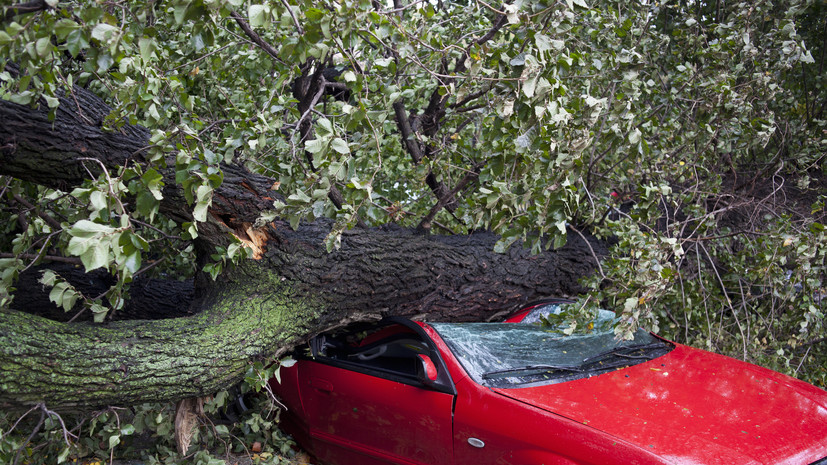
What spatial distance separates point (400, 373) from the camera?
3.70 metres

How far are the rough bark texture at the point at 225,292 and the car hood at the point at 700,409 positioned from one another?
5.09 ft

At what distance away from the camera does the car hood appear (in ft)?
8.85

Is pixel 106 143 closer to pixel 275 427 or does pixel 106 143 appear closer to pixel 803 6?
pixel 275 427

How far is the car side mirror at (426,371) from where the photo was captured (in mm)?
3453

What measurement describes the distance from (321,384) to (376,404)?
563 mm

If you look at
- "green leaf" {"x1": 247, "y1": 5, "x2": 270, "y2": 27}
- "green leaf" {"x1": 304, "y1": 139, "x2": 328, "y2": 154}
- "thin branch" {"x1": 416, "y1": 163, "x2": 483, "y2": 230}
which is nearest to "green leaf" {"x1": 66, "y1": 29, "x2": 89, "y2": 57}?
"green leaf" {"x1": 247, "y1": 5, "x2": 270, "y2": 27}

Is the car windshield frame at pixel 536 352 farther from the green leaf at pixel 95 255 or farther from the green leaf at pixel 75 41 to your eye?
the green leaf at pixel 75 41

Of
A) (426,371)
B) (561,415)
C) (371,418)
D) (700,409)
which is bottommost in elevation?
(371,418)

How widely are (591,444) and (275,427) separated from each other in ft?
8.82

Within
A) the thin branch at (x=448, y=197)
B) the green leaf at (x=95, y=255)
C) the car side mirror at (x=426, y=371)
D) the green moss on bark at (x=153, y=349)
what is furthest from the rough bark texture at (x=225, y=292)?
the green leaf at (x=95, y=255)

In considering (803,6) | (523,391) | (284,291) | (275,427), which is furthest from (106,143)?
(803,6)

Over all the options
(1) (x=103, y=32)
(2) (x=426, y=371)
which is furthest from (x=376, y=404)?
(1) (x=103, y=32)

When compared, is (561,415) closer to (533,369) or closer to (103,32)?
(533,369)

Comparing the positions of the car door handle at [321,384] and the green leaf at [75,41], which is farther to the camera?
the car door handle at [321,384]
